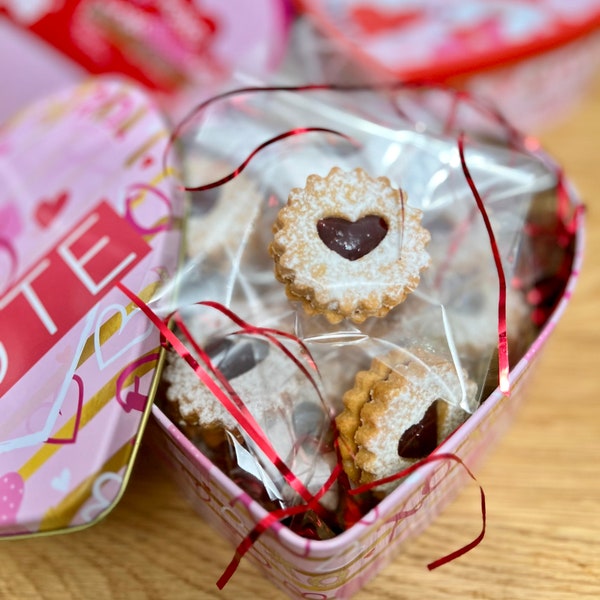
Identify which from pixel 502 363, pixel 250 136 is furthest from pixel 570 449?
pixel 250 136

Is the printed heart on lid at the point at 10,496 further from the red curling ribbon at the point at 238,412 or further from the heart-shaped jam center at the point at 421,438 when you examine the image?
the heart-shaped jam center at the point at 421,438

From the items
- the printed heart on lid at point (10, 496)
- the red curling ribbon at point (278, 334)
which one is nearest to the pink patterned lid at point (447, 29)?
the red curling ribbon at point (278, 334)

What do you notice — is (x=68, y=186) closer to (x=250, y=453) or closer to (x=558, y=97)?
(x=250, y=453)

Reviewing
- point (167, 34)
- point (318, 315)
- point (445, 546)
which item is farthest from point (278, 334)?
point (167, 34)

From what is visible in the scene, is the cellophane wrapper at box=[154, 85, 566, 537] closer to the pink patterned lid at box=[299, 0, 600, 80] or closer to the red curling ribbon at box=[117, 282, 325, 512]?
the red curling ribbon at box=[117, 282, 325, 512]

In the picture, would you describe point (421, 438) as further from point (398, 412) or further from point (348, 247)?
point (348, 247)

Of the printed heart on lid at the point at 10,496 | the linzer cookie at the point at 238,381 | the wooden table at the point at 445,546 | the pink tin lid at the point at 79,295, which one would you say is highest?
the pink tin lid at the point at 79,295

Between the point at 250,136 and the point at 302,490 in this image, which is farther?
the point at 250,136
